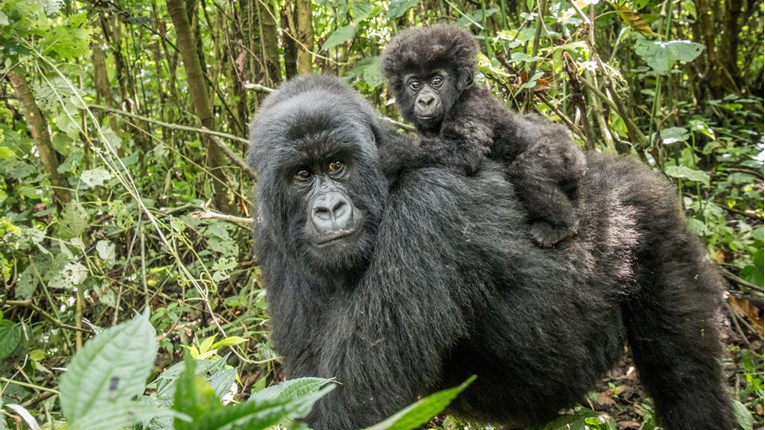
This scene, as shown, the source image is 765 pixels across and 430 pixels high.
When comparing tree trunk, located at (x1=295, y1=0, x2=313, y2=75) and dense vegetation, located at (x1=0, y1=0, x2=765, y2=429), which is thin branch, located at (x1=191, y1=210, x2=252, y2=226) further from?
tree trunk, located at (x1=295, y1=0, x2=313, y2=75)

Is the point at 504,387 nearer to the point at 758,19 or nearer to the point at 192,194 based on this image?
the point at 192,194

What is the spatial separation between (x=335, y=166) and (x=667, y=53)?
2085mm

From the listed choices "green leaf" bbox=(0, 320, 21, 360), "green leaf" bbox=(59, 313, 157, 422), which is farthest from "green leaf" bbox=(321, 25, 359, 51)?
"green leaf" bbox=(59, 313, 157, 422)

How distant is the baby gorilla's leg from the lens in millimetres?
2861

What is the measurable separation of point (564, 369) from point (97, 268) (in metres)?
2.84

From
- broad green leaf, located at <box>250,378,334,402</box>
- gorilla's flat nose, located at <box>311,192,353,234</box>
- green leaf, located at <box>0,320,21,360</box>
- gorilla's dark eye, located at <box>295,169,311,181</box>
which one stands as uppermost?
broad green leaf, located at <box>250,378,334,402</box>

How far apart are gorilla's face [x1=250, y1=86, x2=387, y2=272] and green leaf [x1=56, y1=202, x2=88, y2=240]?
1.48 meters

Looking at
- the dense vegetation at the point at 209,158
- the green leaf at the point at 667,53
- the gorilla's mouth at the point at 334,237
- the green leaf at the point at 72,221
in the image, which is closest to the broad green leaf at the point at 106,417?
the dense vegetation at the point at 209,158

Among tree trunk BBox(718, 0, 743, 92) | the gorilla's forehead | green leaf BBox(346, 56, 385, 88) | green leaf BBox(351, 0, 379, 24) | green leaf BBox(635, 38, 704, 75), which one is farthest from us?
tree trunk BBox(718, 0, 743, 92)

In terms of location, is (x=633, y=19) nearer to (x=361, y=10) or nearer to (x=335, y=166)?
(x=361, y=10)

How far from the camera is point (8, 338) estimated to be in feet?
11.0

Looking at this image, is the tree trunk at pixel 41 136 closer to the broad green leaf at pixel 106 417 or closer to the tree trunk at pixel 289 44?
the tree trunk at pixel 289 44

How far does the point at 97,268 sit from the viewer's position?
14.1 ft

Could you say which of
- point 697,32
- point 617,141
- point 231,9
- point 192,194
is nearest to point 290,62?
point 231,9
